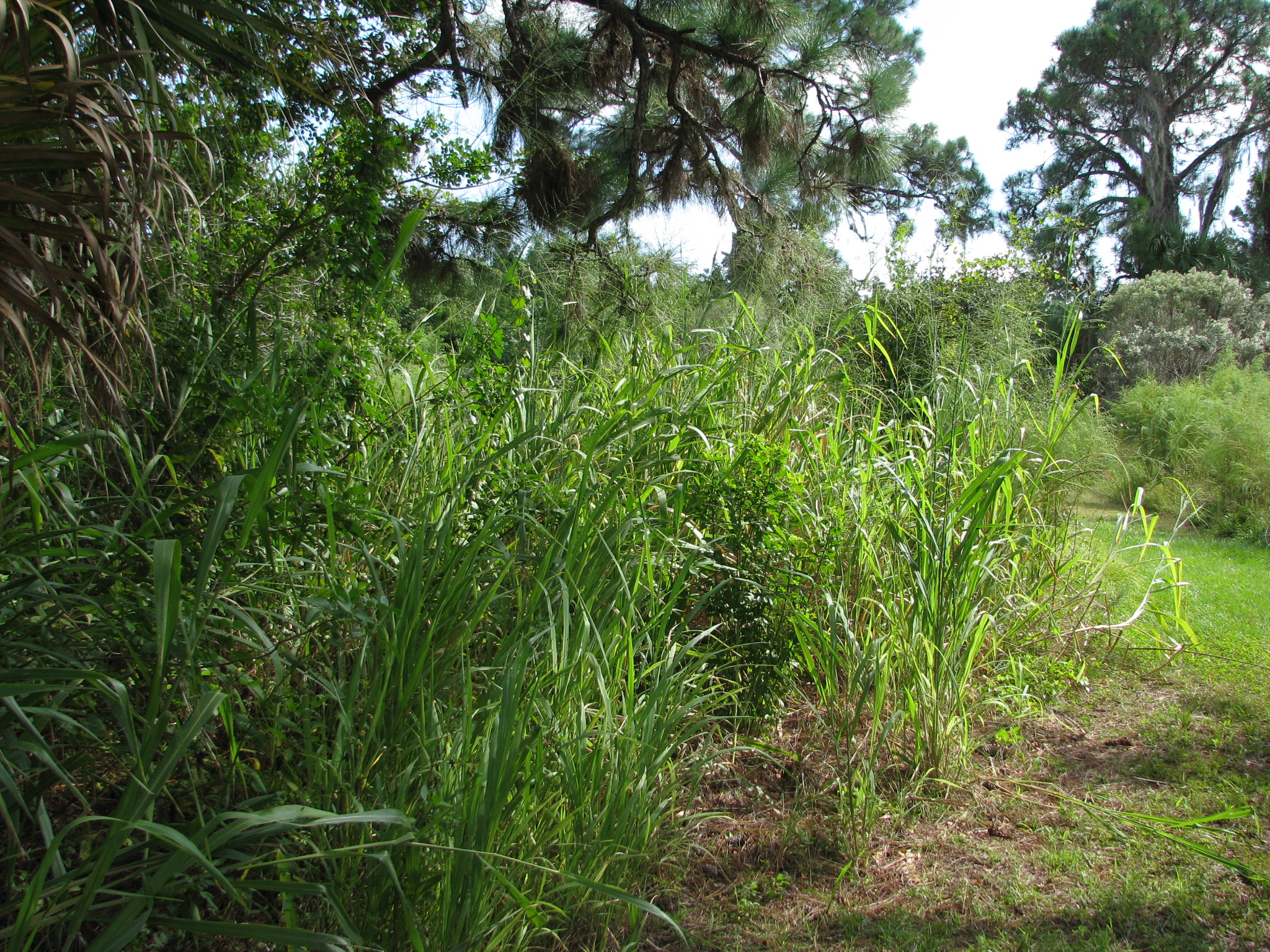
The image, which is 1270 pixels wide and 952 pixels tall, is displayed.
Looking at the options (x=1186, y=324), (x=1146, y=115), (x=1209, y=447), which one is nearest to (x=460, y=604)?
(x=1209, y=447)

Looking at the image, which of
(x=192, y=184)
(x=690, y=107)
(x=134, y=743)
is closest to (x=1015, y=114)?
(x=690, y=107)

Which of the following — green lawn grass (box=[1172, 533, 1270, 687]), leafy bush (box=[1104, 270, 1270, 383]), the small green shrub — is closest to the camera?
the small green shrub

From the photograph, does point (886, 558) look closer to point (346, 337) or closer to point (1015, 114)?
point (346, 337)

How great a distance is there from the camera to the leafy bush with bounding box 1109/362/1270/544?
6.37 m

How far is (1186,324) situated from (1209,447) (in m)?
8.53

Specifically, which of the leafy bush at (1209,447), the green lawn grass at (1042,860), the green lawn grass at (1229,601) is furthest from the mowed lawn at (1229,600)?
the leafy bush at (1209,447)

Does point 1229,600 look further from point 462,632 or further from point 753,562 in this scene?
point 462,632

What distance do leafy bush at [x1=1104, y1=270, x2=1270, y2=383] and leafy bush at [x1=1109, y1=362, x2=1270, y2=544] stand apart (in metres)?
4.53

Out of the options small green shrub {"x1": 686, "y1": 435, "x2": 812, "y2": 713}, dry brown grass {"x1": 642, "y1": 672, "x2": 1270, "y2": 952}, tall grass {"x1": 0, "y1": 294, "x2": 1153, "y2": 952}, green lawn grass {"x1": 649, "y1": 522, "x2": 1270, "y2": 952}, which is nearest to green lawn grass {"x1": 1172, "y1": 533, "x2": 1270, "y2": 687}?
green lawn grass {"x1": 649, "y1": 522, "x2": 1270, "y2": 952}

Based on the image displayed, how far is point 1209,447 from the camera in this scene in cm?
698

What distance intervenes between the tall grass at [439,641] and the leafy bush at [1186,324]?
12907 millimetres

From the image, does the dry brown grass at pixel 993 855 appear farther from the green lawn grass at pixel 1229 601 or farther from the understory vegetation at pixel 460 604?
the green lawn grass at pixel 1229 601

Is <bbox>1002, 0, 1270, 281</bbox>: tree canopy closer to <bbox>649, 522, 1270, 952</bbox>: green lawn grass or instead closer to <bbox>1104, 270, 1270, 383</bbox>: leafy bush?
<bbox>1104, 270, 1270, 383</bbox>: leafy bush

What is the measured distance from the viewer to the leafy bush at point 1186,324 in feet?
43.4
